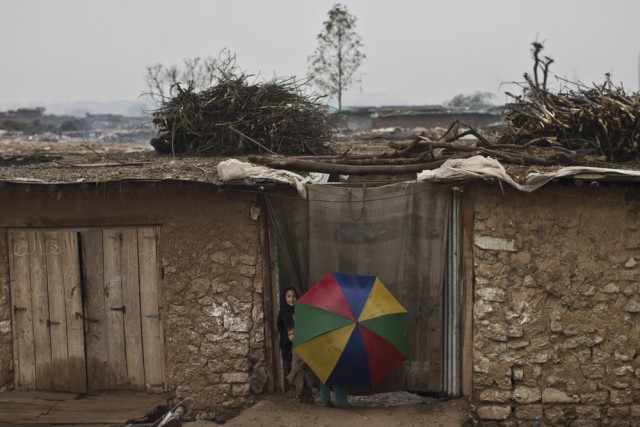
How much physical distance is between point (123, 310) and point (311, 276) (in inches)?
77.9

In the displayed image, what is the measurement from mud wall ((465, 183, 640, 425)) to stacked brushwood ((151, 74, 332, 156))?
3256 millimetres

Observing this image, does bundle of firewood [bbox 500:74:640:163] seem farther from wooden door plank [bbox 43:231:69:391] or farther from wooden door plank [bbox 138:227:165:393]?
wooden door plank [bbox 43:231:69:391]

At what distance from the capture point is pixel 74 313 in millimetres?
7445

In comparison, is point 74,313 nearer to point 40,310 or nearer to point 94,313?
point 94,313

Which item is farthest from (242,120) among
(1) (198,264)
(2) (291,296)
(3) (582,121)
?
(3) (582,121)

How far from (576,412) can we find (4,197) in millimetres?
5918

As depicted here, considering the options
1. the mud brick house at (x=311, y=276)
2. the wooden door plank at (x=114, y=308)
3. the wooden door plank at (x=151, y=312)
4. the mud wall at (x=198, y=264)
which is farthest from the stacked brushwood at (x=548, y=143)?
the wooden door plank at (x=114, y=308)

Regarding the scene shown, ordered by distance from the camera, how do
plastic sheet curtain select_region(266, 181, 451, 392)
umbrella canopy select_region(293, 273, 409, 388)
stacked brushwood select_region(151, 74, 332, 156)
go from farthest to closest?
stacked brushwood select_region(151, 74, 332, 156) < plastic sheet curtain select_region(266, 181, 451, 392) < umbrella canopy select_region(293, 273, 409, 388)

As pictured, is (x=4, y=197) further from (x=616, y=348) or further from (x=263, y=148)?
(x=616, y=348)

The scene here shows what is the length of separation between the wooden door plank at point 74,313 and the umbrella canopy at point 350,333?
254cm

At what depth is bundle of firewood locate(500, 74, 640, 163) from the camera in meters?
7.54

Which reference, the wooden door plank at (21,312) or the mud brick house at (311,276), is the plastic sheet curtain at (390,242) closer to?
the mud brick house at (311,276)

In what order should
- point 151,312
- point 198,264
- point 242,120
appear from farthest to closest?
1. point 242,120
2. point 151,312
3. point 198,264

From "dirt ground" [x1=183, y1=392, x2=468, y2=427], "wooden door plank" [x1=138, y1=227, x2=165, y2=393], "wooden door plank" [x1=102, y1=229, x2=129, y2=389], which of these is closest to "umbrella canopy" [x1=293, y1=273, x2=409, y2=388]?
"dirt ground" [x1=183, y1=392, x2=468, y2=427]
